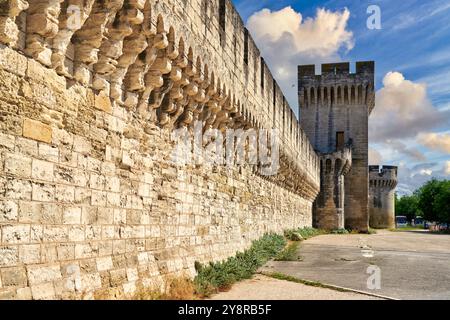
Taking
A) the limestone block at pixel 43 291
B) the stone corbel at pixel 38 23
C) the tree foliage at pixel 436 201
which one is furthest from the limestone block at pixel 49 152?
the tree foliage at pixel 436 201

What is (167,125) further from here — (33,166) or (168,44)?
(33,166)

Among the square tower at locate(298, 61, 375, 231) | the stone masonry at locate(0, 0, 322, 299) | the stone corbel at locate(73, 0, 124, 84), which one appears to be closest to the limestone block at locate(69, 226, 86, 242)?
the stone masonry at locate(0, 0, 322, 299)

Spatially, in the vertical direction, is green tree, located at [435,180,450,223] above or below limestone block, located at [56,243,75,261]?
above

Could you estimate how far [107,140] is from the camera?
5.34 meters

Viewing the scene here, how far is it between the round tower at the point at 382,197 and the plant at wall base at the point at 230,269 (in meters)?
36.2

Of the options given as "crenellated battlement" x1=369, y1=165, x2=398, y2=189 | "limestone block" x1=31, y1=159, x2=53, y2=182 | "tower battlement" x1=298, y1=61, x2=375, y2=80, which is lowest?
"limestone block" x1=31, y1=159, x2=53, y2=182

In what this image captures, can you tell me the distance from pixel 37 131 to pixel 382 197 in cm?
4545

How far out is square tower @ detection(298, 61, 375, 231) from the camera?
34.3 metres

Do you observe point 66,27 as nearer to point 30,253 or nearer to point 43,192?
point 43,192

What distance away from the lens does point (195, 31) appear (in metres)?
7.32

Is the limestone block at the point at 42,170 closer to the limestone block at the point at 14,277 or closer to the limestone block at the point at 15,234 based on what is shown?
the limestone block at the point at 15,234

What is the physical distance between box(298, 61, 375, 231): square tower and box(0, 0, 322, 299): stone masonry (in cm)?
2630

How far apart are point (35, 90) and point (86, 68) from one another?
919 mm

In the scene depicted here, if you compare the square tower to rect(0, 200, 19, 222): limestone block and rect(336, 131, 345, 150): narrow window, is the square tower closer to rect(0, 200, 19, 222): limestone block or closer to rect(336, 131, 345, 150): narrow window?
rect(336, 131, 345, 150): narrow window
